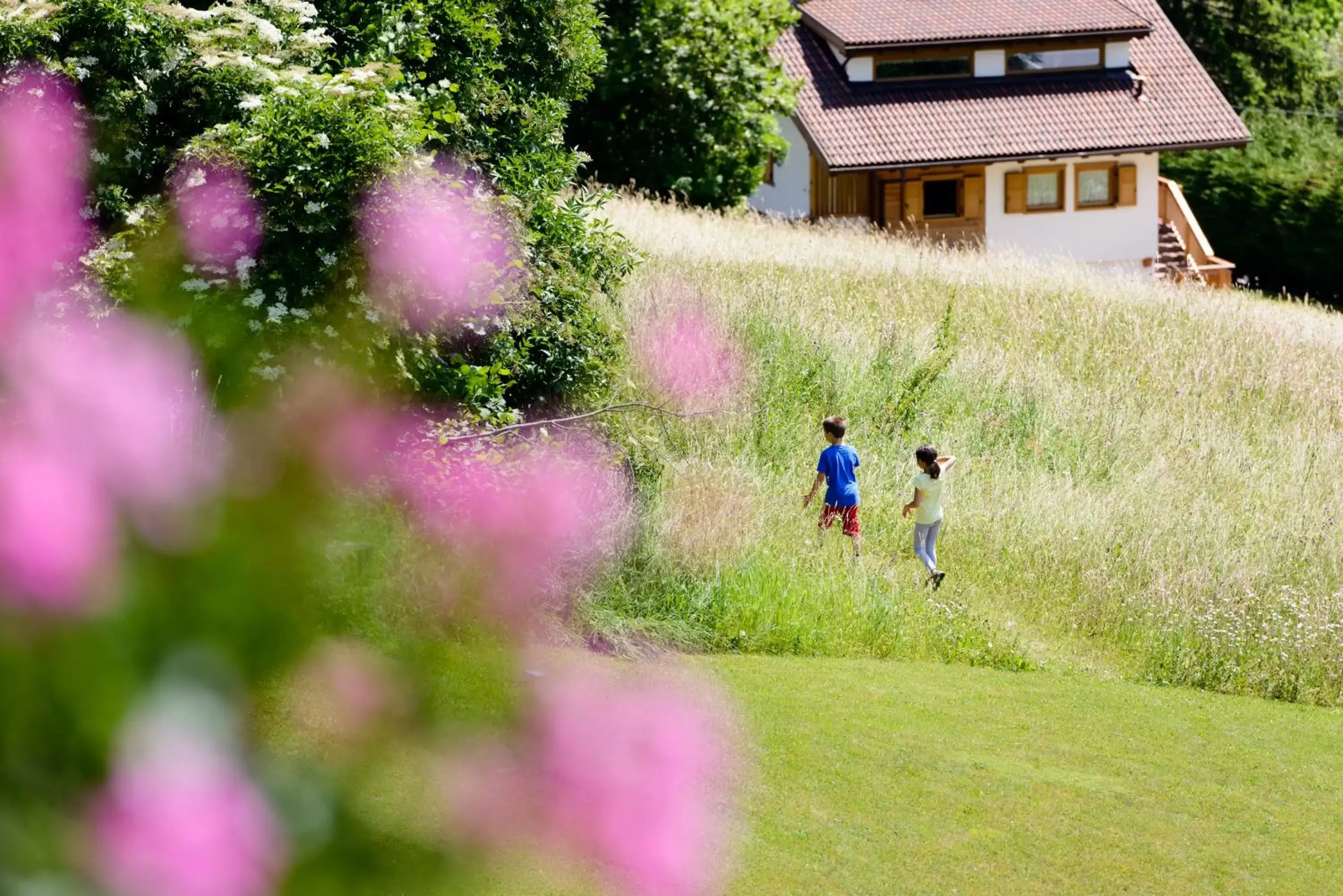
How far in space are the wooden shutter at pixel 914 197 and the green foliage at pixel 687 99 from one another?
18.9ft

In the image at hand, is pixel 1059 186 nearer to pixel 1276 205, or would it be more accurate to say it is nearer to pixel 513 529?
pixel 1276 205

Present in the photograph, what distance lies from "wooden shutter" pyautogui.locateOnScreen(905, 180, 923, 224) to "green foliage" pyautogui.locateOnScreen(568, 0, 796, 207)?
5.75 metres

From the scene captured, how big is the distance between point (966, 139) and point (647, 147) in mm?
8391

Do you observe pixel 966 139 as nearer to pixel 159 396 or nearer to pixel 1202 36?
pixel 1202 36

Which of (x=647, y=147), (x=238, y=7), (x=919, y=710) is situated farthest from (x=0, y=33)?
(x=647, y=147)

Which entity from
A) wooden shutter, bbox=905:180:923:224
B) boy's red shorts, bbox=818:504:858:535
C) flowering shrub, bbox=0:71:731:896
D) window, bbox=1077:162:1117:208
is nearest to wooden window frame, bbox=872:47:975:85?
wooden shutter, bbox=905:180:923:224

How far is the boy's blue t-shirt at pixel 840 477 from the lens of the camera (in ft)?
37.8

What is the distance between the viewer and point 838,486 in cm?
1152

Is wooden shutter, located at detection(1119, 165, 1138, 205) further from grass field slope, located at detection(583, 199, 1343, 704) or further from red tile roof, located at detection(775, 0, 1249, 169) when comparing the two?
grass field slope, located at detection(583, 199, 1343, 704)

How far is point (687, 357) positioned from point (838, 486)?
A: 2.69 m

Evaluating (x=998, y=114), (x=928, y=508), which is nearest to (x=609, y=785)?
(x=928, y=508)

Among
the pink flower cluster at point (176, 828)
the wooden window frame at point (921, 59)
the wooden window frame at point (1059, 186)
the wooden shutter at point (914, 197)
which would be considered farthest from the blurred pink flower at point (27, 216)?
the wooden window frame at point (1059, 186)

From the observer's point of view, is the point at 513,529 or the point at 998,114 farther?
the point at 998,114

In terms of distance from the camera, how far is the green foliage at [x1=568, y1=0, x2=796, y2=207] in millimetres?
29031
